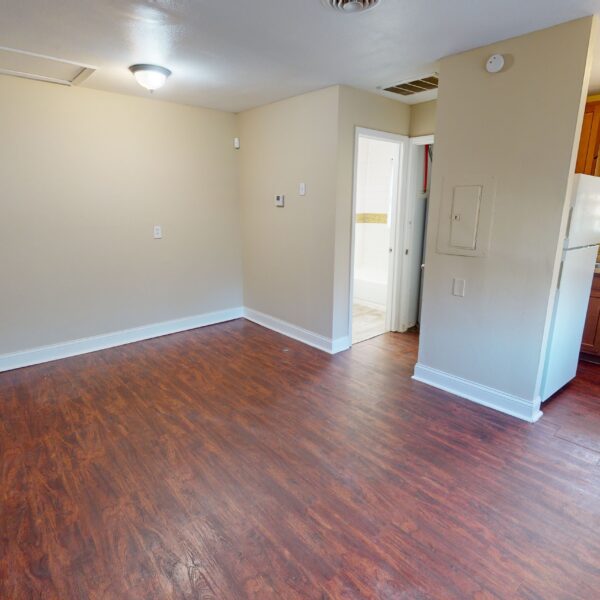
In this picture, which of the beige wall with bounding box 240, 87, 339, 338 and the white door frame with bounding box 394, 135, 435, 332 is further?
the white door frame with bounding box 394, 135, 435, 332

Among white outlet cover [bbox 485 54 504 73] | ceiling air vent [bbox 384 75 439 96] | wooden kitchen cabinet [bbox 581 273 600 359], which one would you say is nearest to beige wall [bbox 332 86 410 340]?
ceiling air vent [bbox 384 75 439 96]

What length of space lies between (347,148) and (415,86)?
0.79 m

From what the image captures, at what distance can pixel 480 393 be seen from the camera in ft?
9.70

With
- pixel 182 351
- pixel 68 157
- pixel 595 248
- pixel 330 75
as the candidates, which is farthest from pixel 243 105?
pixel 595 248

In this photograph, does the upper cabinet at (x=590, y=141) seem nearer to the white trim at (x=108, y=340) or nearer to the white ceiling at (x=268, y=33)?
the white ceiling at (x=268, y=33)

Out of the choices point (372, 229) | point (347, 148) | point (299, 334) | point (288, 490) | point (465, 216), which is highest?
point (347, 148)

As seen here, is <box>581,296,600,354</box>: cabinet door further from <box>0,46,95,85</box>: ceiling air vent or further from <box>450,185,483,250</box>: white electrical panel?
<box>0,46,95,85</box>: ceiling air vent

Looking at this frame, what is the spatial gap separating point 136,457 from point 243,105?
3.62 metres

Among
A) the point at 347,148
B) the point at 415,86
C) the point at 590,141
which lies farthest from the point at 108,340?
the point at 590,141

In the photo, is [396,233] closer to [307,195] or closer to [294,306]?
[307,195]

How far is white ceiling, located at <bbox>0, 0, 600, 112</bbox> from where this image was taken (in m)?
2.06

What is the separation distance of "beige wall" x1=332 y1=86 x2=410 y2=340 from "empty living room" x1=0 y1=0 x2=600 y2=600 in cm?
3

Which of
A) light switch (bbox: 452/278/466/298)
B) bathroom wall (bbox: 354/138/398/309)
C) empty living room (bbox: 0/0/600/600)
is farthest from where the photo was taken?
bathroom wall (bbox: 354/138/398/309)

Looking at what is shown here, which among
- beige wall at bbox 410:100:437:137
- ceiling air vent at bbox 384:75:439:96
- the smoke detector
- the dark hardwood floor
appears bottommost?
the dark hardwood floor
